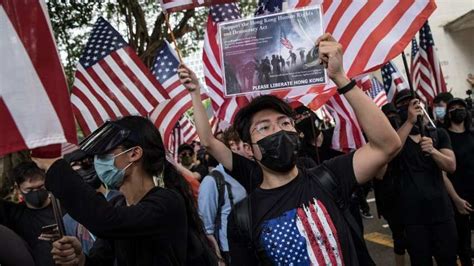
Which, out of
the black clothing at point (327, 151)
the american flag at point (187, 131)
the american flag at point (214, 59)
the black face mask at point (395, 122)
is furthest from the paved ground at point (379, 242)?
the american flag at point (187, 131)

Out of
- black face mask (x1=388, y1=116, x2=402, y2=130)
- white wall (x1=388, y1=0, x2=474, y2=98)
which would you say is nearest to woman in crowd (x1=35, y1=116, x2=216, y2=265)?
black face mask (x1=388, y1=116, x2=402, y2=130)

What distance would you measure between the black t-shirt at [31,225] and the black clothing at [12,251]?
119cm

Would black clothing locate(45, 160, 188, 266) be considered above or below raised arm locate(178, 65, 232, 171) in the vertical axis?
below

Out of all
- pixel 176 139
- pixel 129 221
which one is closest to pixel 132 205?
pixel 129 221

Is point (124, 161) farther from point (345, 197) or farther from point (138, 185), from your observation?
point (345, 197)

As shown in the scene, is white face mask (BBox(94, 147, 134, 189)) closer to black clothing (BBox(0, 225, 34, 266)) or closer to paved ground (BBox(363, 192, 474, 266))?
black clothing (BBox(0, 225, 34, 266))

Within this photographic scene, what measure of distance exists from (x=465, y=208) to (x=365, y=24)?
2212mm

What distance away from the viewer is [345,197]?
224cm

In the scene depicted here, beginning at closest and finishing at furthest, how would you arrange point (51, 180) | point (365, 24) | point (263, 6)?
point (51, 180)
point (365, 24)
point (263, 6)

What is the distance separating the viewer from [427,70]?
5984 millimetres

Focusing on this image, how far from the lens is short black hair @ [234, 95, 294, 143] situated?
2.45 m

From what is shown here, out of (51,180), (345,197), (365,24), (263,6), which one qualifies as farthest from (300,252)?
(263,6)

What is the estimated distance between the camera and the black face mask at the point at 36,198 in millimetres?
3680

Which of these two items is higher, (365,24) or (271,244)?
(365,24)
